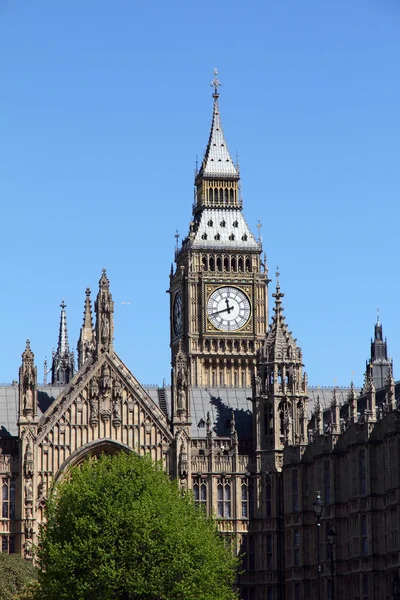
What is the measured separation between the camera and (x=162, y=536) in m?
135

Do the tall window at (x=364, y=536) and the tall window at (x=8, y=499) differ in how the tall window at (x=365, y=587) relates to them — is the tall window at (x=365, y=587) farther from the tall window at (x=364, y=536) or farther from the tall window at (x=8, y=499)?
the tall window at (x=8, y=499)

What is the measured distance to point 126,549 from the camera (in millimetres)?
134500

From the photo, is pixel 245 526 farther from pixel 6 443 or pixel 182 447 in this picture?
pixel 6 443

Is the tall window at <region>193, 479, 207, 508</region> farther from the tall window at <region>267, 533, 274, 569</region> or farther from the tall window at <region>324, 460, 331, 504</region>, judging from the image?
the tall window at <region>324, 460, 331, 504</region>

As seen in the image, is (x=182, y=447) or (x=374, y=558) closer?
(x=374, y=558)

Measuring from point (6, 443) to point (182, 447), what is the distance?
15332mm

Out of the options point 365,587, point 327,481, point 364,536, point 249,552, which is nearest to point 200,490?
point 249,552

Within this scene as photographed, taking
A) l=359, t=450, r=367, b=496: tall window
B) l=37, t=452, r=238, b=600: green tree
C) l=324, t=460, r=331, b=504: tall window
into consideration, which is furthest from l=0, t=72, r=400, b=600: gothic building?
l=37, t=452, r=238, b=600: green tree

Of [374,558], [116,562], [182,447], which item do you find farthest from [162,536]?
[182,447]

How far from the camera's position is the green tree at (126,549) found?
438 ft

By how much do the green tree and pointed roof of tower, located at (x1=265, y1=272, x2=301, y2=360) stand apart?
35.1 metres

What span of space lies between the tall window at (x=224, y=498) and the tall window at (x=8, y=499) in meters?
18.1

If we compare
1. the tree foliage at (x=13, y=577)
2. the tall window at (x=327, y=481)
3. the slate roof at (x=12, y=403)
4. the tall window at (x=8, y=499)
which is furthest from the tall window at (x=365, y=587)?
the slate roof at (x=12, y=403)

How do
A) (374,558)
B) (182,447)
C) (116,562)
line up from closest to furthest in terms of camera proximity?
(116,562)
(374,558)
(182,447)
